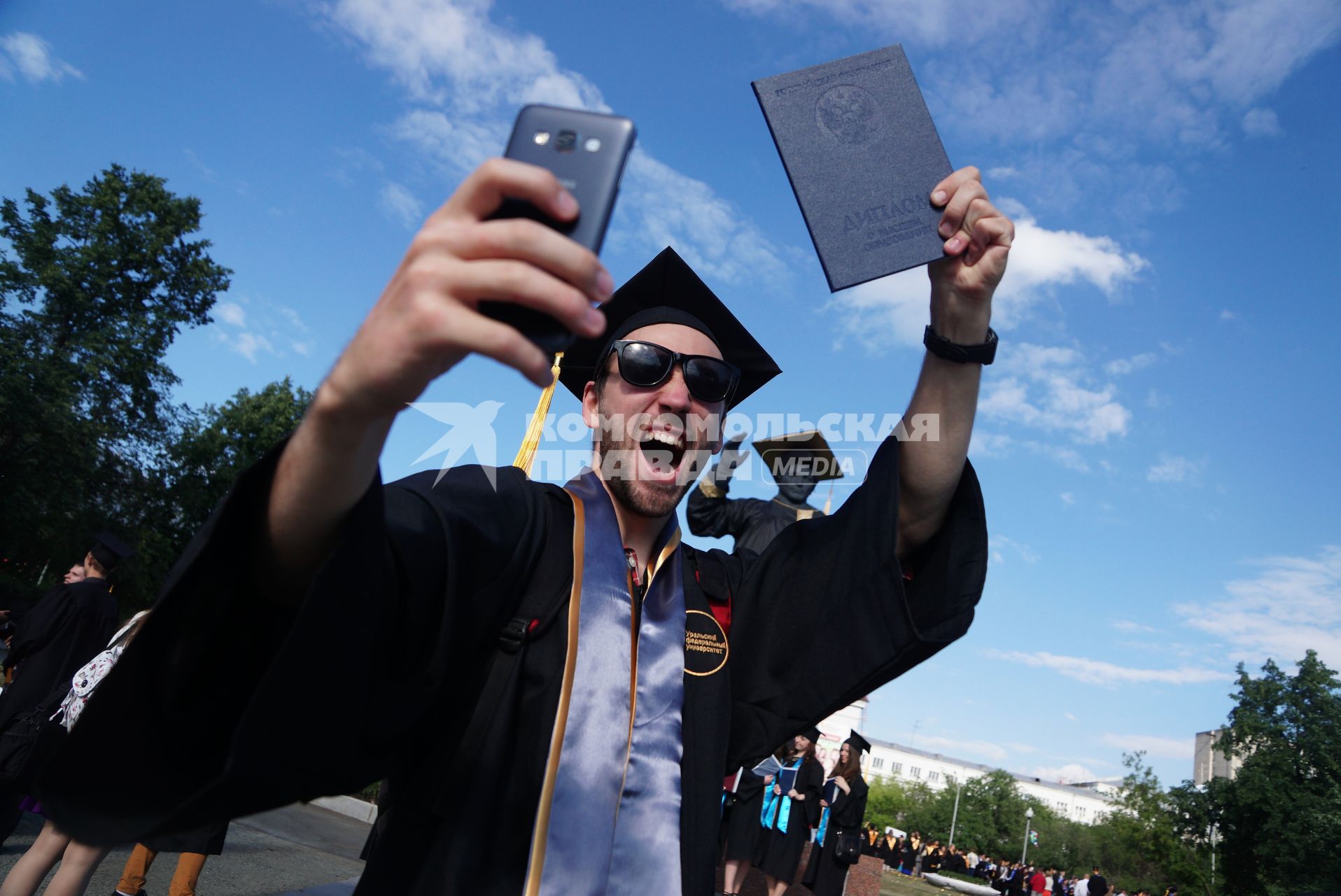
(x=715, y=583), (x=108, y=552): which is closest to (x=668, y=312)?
(x=715, y=583)

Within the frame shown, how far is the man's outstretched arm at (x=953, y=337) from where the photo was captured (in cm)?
197

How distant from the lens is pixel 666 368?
2.15 meters

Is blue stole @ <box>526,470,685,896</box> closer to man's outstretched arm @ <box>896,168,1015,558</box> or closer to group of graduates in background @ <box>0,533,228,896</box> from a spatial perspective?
man's outstretched arm @ <box>896,168,1015,558</box>

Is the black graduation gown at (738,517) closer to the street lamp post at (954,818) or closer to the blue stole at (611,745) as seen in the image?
the blue stole at (611,745)

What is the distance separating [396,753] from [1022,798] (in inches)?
4797

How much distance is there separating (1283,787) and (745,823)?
4322 cm

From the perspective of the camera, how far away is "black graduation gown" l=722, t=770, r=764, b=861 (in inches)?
369

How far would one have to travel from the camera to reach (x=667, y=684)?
5.75 ft

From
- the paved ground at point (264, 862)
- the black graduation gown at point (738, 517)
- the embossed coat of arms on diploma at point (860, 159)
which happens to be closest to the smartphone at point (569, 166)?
the embossed coat of arms on diploma at point (860, 159)

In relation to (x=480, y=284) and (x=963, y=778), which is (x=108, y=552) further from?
(x=963, y=778)

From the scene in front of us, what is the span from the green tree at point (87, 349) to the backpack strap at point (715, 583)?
102ft

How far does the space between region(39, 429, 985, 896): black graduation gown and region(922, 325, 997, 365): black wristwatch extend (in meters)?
0.28

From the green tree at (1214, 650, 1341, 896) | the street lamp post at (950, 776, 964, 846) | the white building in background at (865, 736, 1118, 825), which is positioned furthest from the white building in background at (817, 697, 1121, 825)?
the green tree at (1214, 650, 1341, 896)

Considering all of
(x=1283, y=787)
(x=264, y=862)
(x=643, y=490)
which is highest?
(x=1283, y=787)
